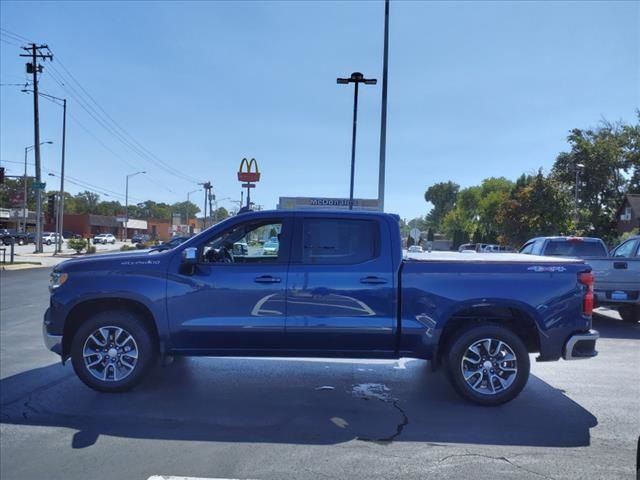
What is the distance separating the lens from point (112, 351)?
5715 millimetres

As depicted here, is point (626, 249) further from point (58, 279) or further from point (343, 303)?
point (58, 279)

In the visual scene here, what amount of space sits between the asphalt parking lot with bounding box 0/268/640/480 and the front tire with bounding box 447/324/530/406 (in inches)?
6.9

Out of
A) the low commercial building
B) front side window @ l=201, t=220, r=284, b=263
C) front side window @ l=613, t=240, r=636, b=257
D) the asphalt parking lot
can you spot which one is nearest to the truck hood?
front side window @ l=201, t=220, r=284, b=263

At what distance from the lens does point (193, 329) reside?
18.5ft

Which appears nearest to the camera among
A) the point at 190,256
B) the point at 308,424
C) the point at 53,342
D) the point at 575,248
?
the point at 308,424

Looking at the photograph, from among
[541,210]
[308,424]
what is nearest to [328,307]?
[308,424]

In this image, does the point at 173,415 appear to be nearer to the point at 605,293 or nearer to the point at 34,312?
the point at 34,312

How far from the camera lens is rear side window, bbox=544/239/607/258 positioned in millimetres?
13148

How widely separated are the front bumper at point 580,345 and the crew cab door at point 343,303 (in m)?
1.82

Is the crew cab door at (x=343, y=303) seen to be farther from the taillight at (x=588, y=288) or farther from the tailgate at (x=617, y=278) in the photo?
the tailgate at (x=617, y=278)

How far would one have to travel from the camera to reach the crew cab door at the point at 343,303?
5.55 m

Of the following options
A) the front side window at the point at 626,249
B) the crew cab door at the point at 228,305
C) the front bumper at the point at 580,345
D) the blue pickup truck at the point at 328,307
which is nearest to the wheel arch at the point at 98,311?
the blue pickup truck at the point at 328,307

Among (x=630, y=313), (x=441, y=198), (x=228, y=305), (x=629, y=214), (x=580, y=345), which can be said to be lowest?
(x=630, y=313)

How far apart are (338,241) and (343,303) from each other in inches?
27.3
